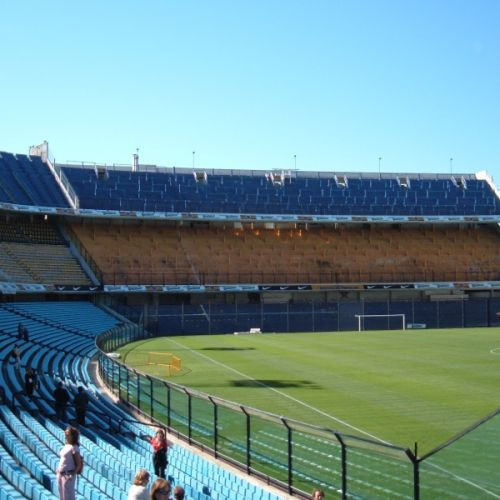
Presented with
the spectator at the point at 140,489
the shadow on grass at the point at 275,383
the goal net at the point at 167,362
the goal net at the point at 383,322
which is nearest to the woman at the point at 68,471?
the spectator at the point at 140,489

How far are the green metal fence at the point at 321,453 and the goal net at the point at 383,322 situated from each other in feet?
122

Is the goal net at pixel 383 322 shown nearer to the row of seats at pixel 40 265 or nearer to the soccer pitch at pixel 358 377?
the soccer pitch at pixel 358 377

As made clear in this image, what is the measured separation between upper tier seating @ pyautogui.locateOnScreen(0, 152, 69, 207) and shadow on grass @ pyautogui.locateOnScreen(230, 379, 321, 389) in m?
28.4

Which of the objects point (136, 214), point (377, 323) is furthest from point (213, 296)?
point (377, 323)

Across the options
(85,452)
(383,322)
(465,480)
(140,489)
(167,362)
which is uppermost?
(140,489)

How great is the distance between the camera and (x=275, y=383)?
89.2ft

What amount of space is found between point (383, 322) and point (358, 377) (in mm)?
28174

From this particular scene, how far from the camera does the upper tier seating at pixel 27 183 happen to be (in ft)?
170

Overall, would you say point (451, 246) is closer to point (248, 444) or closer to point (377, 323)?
point (377, 323)

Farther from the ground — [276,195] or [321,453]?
[276,195]

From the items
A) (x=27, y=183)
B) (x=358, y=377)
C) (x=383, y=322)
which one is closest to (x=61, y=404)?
A: (x=358, y=377)

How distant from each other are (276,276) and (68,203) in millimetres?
17071

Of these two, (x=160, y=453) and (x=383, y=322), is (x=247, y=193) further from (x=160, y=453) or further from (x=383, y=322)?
(x=160, y=453)

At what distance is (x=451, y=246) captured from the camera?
6581 centimetres
